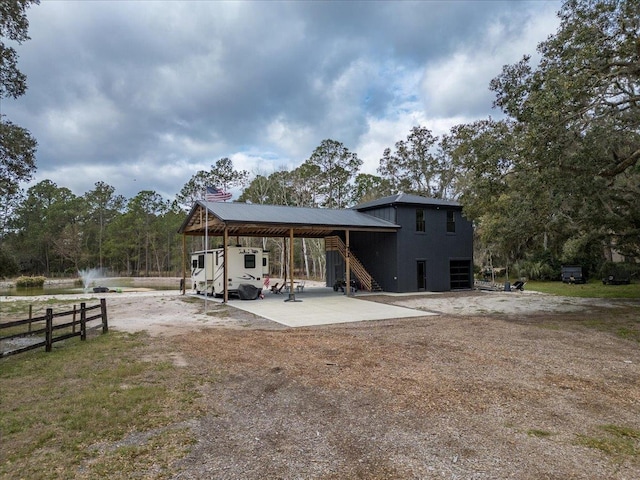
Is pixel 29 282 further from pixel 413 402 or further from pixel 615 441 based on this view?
pixel 615 441

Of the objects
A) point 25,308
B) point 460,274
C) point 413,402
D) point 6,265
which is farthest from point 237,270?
point 413,402

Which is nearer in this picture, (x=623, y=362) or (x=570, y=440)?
(x=570, y=440)

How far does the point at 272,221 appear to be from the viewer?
56.3 feet

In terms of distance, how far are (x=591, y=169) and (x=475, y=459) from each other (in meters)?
11.4

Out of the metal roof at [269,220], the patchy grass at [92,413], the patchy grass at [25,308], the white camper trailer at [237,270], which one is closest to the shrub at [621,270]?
the metal roof at [269,220]

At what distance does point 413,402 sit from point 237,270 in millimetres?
14031

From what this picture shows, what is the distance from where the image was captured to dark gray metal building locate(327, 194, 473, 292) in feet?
68.6

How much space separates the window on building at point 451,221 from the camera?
73.3 ft

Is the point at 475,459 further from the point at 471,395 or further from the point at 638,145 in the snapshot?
the point at 638,145

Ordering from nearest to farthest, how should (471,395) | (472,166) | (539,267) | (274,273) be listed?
(471,395) < (472,166) < (539,267) < (274,273)

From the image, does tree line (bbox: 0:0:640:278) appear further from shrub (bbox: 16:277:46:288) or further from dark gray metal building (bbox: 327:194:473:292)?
shrub (bbox: 16:277:46:288)

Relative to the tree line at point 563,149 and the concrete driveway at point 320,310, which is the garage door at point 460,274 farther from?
the concrete driveway at point 320,310

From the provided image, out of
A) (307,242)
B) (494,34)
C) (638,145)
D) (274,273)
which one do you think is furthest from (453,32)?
(274,273)

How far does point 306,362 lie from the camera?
6973 millimetres
